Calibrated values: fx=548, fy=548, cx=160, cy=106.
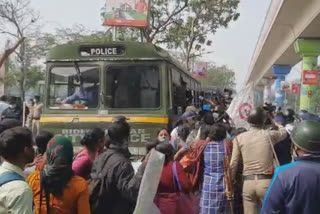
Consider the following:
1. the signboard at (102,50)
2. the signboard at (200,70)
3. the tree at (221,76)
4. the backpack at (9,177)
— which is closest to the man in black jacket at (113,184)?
Answer: the backpack at (9,177)

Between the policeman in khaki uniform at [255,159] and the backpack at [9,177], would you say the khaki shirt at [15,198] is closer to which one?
the backpack at [9,177]

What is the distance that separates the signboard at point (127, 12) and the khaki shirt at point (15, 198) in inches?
757

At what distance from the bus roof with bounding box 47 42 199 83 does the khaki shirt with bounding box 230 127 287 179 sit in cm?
346

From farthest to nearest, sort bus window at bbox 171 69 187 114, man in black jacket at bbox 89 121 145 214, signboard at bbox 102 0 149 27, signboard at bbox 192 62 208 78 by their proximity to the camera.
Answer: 1. signboard at bbox 192 62 208 78
2. signboard at bbox 102 0 149 27
3. bus window at bbox 171 69 187 114
4. man in black jacket at bbox 89 121 145 214

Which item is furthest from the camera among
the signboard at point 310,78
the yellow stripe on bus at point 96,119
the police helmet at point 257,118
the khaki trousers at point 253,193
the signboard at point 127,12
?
the signboard at point 310,78

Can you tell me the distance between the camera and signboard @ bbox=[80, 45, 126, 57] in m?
9.27

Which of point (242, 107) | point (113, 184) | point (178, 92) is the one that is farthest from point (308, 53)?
point (113, 184)

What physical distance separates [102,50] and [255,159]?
13.9 feet

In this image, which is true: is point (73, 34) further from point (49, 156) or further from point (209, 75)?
point (209, 75)

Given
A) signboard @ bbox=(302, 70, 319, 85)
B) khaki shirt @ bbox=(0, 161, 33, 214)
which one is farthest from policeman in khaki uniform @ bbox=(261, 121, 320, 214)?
signboard @ bbox=(302, 70, 319, 85)

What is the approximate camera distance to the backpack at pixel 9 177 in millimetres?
3021

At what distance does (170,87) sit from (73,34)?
33281 mm

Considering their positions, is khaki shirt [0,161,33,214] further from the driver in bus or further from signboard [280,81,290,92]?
signboard [280,81,290,92]

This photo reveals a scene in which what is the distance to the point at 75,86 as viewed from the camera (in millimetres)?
9188
